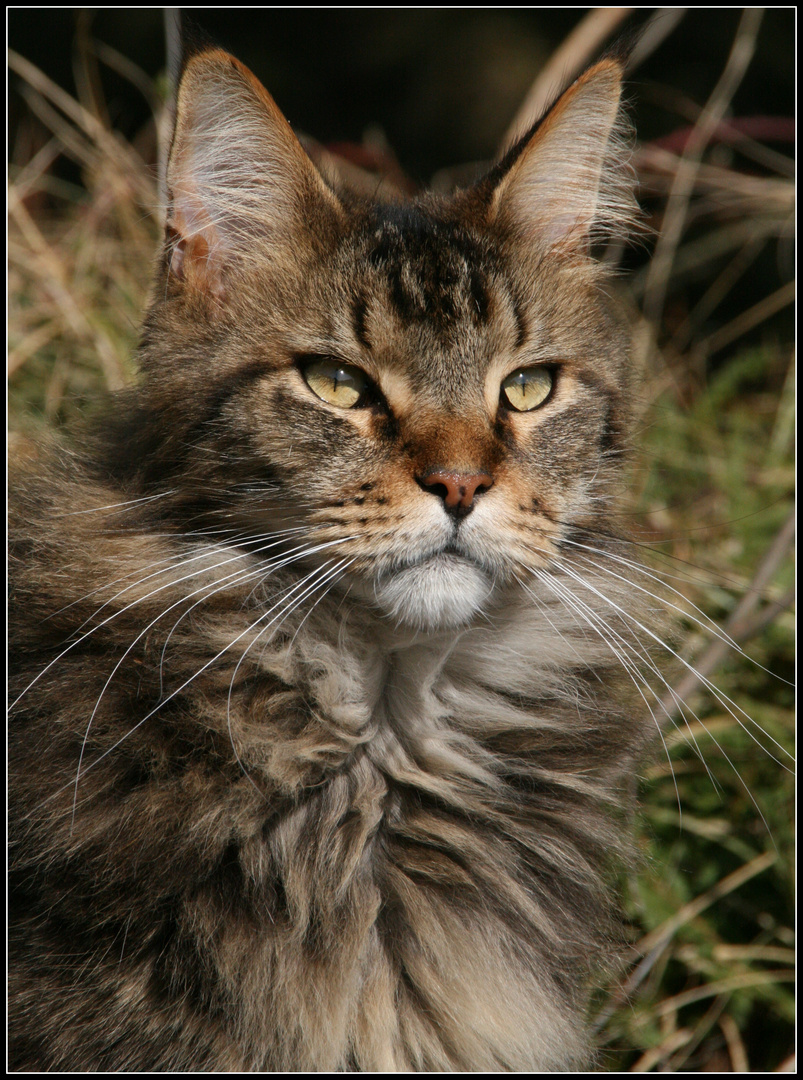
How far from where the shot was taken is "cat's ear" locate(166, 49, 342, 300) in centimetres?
161

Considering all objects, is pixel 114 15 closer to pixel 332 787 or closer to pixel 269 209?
pixel 269 209

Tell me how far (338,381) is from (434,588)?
402 millimetres

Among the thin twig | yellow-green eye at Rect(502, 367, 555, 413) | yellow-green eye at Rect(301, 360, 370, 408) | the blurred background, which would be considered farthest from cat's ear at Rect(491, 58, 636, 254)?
the thin twig

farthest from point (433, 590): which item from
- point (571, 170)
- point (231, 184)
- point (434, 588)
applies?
point (571, 170)

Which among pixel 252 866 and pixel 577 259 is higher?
pixel 577 259

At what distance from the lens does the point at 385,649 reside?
1666mm

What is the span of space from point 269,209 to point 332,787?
1.05 m

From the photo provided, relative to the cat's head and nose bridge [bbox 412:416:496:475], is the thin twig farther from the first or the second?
nose bridge [bbox 412:416:496:475]

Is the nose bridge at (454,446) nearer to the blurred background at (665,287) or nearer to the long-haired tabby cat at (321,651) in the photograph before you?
the long-haired tabby cat at (321,651)

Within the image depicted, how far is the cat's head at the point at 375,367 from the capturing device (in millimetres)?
1494

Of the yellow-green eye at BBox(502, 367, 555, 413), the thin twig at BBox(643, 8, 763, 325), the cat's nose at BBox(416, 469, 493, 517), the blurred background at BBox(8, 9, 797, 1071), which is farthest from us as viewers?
the thin twig at BBox(643, 8, 763, 325)

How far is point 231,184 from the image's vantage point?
174 cm

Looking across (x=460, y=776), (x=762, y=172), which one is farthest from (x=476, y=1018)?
(x=762, y=172)

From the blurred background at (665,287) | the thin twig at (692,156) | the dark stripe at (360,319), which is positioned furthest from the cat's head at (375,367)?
the thin twig at (692,156)
